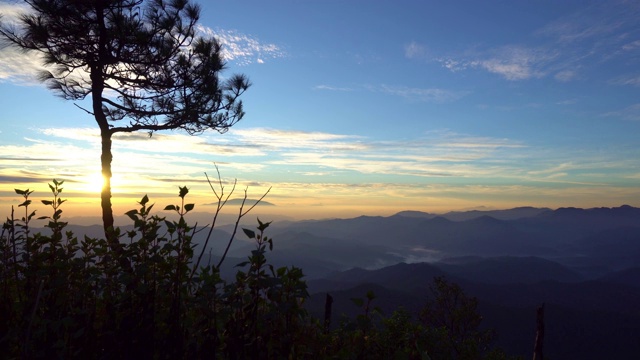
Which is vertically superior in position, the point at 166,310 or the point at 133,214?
the point at 133,214

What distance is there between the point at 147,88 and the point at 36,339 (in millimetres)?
12789

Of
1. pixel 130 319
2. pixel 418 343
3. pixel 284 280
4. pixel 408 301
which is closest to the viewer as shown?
pixel 418 343

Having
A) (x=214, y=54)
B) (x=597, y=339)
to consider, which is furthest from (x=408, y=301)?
(x=214, y=54)

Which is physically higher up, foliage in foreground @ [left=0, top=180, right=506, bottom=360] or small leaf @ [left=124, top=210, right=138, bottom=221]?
small leaf @ [left=124, top=210, right=138, bottom=221]

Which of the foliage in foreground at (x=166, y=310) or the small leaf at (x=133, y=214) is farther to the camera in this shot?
the small leaf at (x=133, y=214)

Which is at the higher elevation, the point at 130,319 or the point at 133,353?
the point at 130,319

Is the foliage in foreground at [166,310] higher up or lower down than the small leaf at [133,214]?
lower down

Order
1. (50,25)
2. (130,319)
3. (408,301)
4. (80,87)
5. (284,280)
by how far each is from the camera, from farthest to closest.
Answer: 1. (408,301)
2. (80,87)
3. (50,25)
4. (130,319)
5. (284,280)

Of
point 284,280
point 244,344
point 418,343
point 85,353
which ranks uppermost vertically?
point 284,280

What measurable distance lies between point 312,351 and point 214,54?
44.0 ft

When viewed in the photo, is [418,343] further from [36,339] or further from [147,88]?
[147,88]

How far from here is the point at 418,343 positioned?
253 centimetres

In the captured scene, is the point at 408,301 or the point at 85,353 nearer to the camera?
the point at 85,353

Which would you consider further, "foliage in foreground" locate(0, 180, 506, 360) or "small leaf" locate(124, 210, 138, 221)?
"small leaf" locate(124, 210, 138, 221)
